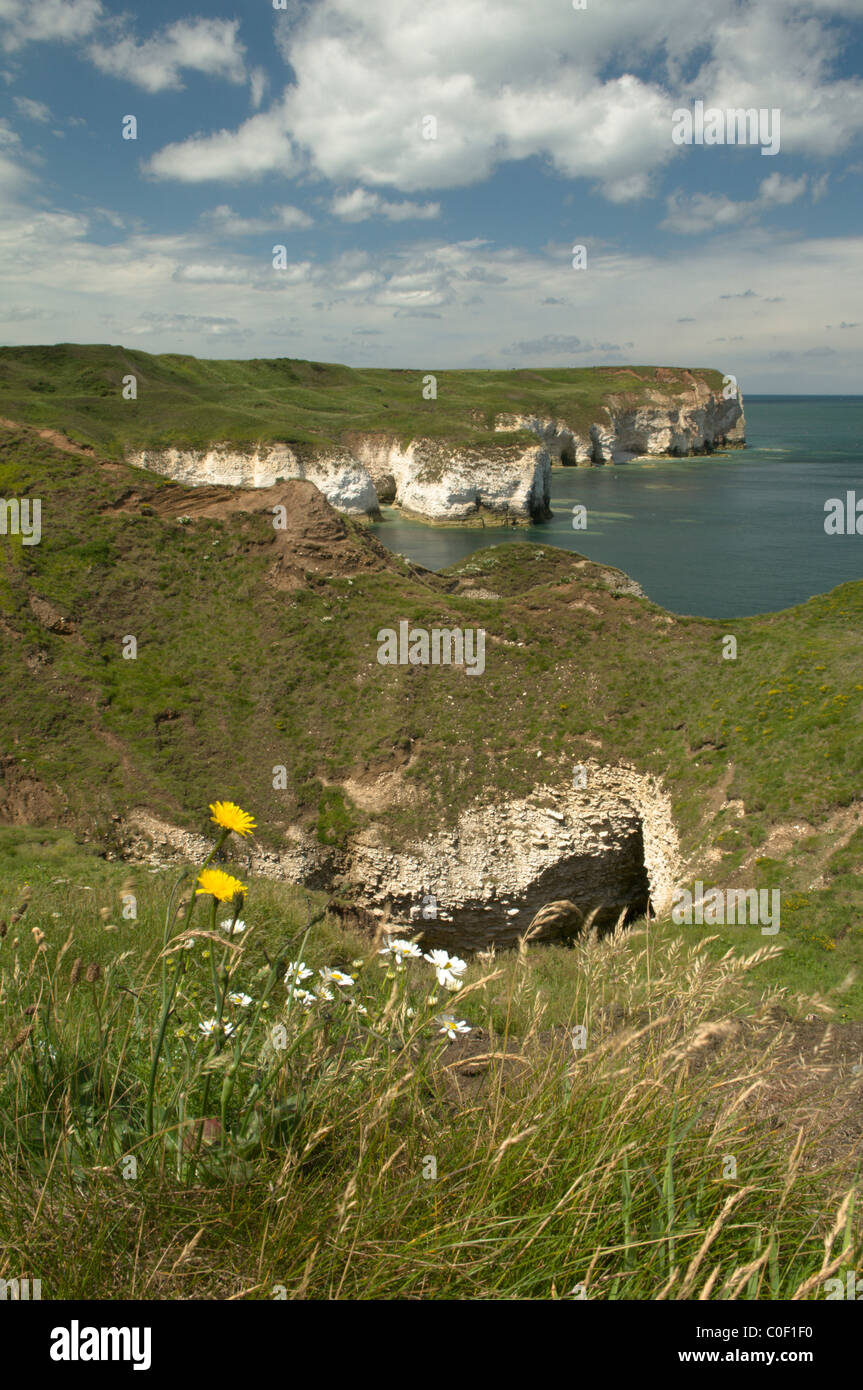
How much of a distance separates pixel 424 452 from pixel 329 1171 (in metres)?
118

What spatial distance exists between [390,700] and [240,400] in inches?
4710

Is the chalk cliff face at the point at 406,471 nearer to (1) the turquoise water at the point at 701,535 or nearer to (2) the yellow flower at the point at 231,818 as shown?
(1) the turquoise water at the point at 701,535

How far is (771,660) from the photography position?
28125mm

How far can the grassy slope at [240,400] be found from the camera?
98062mm

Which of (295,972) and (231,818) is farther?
(295,972)

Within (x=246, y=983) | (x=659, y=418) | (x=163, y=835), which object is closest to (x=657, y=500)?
(x=659, y=418)

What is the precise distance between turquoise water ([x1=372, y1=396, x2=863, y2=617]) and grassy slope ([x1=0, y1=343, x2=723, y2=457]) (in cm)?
1652

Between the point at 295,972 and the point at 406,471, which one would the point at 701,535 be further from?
Answer: the point at 295,972

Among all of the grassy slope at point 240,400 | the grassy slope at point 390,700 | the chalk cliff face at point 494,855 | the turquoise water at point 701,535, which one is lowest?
the chalk cliff face at point 494,855

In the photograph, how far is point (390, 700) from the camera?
96.1 feet

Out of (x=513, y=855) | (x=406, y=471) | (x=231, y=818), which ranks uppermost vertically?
(x=406, y=471)

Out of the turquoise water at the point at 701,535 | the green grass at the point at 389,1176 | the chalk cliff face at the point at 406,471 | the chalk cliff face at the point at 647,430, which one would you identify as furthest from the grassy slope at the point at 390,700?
the chalk cliff face at the point at 647,430

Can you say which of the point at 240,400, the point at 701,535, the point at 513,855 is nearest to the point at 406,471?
the point at 240,400

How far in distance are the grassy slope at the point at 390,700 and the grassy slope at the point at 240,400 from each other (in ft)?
117
